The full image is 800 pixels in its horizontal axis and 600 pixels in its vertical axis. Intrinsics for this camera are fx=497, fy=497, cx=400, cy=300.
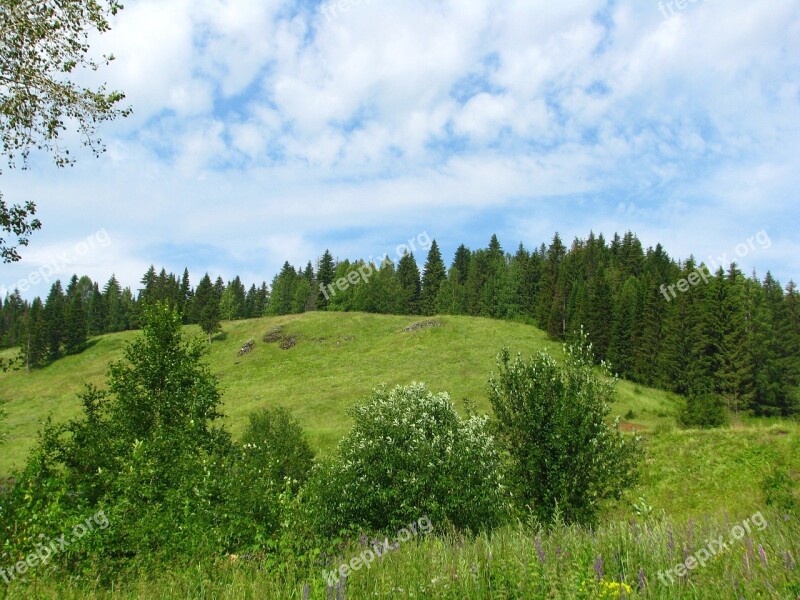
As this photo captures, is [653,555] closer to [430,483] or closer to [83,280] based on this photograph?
[430,483]

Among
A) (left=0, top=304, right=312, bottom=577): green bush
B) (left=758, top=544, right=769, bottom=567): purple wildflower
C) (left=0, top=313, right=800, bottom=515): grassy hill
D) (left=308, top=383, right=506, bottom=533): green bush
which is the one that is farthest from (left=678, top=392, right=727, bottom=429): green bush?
(left=758, top=544, right=769, bottom=567): purple wildflower

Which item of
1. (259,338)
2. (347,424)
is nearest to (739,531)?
(347,424)

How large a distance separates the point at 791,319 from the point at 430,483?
3811 inches

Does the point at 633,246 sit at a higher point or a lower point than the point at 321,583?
higher

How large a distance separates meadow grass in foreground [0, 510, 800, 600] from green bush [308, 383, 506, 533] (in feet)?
21.0

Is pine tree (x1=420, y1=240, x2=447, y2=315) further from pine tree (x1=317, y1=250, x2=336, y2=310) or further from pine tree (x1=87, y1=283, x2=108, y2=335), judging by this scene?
pine tree (x1=87, y1=283, x2=108, y2=335)

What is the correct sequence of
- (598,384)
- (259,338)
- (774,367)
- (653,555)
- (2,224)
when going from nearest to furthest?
(653,555) → (2,224) → (598,384) → (774,367) → (259,338)

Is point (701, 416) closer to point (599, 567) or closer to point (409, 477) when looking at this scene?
point (409, 477)

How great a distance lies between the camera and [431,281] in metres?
128

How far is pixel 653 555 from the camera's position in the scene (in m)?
5.76
